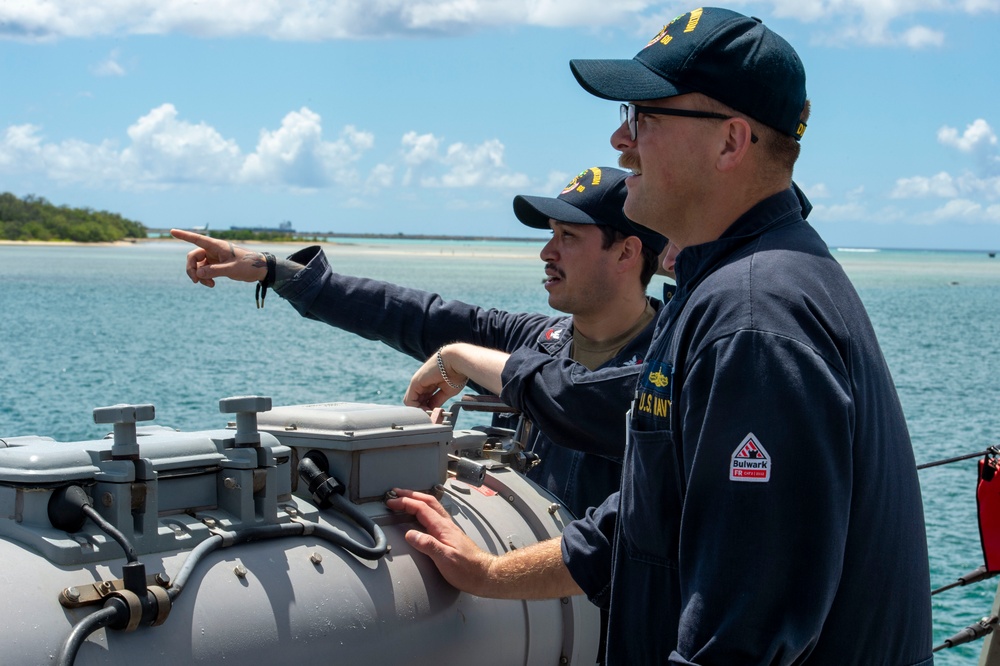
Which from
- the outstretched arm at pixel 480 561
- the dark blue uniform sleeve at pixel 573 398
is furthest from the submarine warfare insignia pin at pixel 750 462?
the dark blue uniform sleeve at pixel 573 398

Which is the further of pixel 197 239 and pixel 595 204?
pixel 595 204

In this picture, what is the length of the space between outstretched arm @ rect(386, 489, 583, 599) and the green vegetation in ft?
297

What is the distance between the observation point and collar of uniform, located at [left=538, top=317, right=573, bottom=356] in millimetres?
3820

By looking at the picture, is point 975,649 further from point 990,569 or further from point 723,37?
point 723,37

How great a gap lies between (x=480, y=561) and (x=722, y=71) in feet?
4.05

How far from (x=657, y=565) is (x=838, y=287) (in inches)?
21.7

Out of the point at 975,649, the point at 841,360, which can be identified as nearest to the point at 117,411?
the point at 841,360

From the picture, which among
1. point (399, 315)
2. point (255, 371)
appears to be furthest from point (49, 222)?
point (399, 315)

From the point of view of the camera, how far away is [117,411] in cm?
214

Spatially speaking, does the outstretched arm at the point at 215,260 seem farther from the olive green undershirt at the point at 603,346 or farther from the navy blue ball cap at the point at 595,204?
the olive green undershirt at the point at 603,346

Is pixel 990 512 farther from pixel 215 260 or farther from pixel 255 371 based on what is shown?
pixel 255 371

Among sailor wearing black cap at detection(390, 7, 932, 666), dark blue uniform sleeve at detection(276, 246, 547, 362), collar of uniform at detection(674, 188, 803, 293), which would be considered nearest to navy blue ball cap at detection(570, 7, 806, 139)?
sailor wearing black cap at detection(390, 7, 932, 666)

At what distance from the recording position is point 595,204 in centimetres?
379

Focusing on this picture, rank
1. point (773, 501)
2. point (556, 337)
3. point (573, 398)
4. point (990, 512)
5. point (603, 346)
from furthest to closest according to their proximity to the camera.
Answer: point (990, 512) → point (556, 337) → point (603, 346) → point (573, 398) → point (773, 501)
